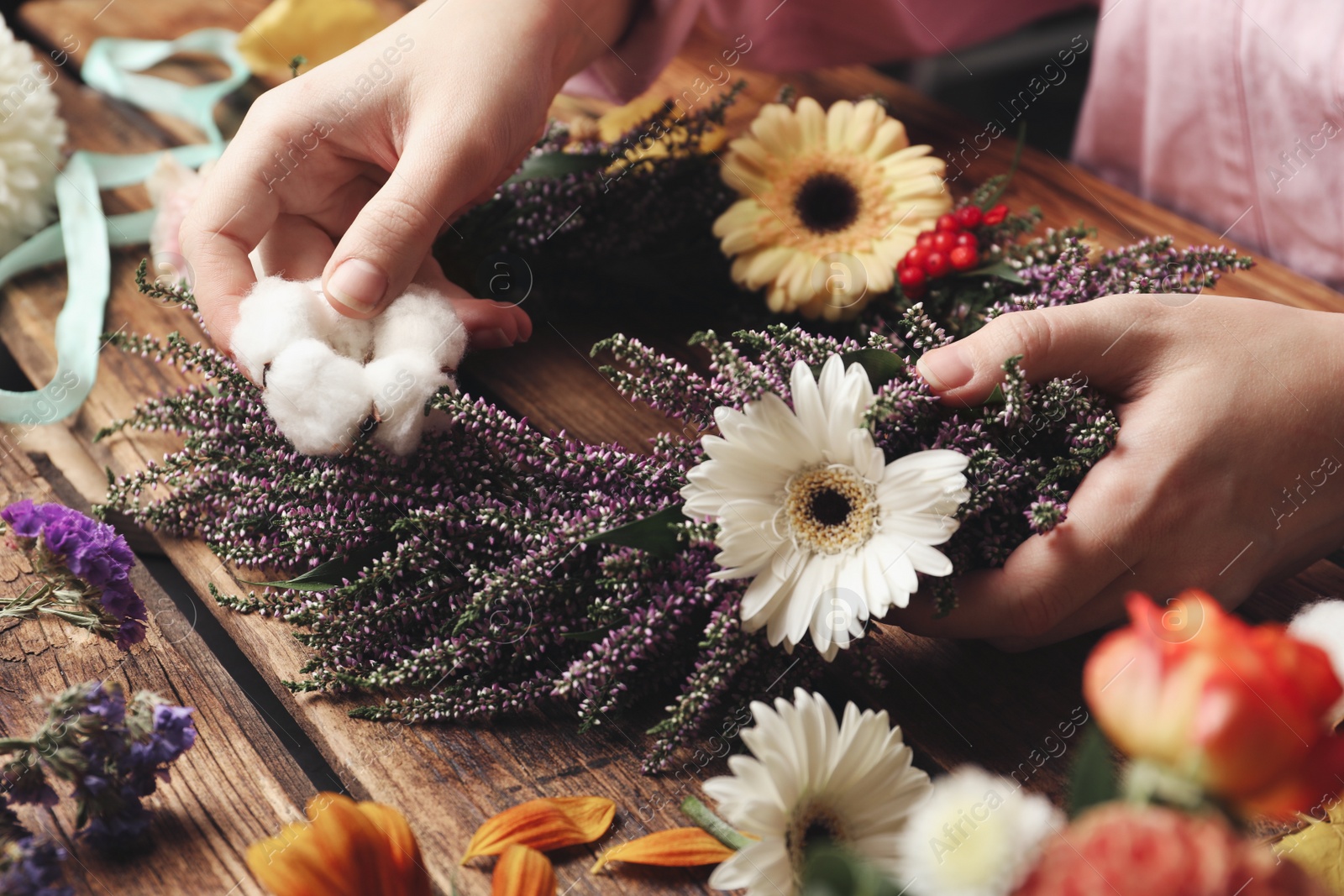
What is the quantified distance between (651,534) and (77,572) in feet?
1.21

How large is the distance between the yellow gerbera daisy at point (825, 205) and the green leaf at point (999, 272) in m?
0.07

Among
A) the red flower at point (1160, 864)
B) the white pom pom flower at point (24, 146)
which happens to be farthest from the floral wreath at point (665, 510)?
the white pom pom flower at point (24, 146)

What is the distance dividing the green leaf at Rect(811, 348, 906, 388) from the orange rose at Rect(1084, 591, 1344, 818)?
0.30 m

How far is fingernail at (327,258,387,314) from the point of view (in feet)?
2.10

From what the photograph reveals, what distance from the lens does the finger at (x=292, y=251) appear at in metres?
0.77

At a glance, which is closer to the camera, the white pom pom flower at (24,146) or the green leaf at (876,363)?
the green leaf at (876,363)

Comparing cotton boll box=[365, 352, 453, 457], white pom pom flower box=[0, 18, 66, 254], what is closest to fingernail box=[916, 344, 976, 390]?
cotton boll box=[365, 352, 453, 457]

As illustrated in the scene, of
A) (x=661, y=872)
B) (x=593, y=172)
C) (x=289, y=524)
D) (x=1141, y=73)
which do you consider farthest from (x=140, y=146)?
(x=1141, y=73)

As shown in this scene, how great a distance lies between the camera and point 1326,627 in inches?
24.0

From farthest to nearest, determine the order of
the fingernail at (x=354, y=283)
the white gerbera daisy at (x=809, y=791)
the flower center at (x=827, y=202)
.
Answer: the flower center at (x=827, y=202), the fingernail at (x=354, y=283), the white gerbera daisy at (x=809, y=791)

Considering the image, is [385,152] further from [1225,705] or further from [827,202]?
[1225,705]

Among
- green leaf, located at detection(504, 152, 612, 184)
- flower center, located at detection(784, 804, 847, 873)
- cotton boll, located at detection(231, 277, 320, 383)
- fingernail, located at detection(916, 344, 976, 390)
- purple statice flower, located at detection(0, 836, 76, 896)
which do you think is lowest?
purple statice flower, located at detection(0, 836, 76, 896)

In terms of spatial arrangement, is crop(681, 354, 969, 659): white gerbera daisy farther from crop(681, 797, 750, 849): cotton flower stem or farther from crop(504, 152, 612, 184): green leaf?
crop(504, 152, 612, 184): green leaf

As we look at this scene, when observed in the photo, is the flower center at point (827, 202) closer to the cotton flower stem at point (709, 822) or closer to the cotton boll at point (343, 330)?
the cotton boll at point (343, 330)
